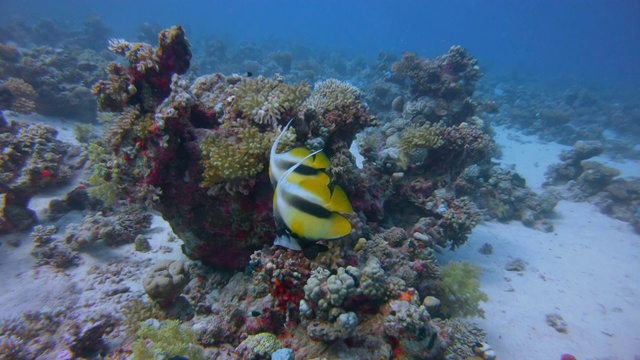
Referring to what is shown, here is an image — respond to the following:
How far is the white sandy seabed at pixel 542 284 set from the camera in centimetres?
504

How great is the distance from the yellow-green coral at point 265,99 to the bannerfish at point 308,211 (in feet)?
8.78

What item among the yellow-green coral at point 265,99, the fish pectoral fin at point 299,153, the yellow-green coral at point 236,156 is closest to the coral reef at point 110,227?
the yellow-green coral at point 236,156

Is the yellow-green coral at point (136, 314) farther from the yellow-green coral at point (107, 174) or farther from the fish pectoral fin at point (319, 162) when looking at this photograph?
the fish pectoral fin at point (319, 162)

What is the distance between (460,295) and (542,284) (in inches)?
125

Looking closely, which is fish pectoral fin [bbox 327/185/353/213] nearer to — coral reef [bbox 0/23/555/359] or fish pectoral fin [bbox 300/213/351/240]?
fish pectoral fin [bbox 300/213/351/240]

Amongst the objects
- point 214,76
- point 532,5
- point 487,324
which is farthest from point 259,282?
point 532,5

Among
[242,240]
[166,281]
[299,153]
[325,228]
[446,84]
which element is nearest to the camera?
[325,228]

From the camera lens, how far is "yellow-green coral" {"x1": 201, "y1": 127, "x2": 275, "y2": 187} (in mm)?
3680

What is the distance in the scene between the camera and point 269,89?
15.3 ft

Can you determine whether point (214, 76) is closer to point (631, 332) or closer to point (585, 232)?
point (631, 332)

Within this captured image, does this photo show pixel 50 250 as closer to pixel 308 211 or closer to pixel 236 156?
pixel 236 156

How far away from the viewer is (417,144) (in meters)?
6.48

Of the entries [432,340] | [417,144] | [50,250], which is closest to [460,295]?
[432,340]

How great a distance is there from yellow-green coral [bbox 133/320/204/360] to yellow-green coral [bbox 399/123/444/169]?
502 cm
